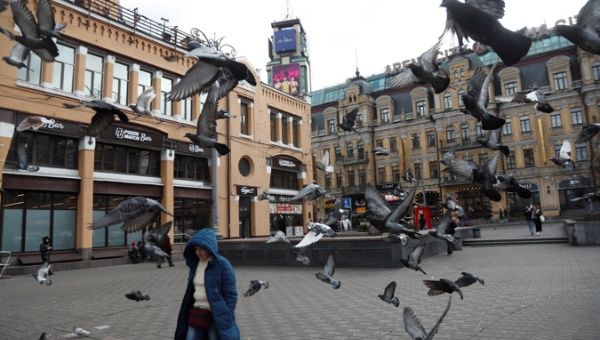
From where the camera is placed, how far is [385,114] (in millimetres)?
Result: 57625

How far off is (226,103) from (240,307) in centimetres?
2092

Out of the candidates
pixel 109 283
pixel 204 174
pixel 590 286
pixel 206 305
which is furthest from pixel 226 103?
pixel 206 305

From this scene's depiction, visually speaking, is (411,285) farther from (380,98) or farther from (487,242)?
(380,98)

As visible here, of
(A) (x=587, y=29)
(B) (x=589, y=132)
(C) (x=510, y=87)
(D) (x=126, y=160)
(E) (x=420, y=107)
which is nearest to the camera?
(A) (x=587, y=29)

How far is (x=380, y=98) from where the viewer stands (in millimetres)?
57656

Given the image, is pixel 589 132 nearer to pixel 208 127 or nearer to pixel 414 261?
pixel 414 261

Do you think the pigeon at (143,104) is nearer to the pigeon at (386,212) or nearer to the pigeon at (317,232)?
the pigeon at (386,212)

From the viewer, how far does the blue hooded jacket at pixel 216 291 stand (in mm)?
4121

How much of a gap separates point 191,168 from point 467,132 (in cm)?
3517

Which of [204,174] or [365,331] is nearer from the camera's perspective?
[365,331]

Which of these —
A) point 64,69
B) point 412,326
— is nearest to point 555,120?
point 64,69

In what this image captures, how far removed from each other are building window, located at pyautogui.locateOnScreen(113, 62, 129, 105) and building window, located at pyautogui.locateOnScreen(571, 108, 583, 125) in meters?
44.3

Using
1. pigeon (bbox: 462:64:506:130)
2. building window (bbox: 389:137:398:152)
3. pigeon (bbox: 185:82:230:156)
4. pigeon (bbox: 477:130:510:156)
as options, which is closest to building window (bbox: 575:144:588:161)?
building window (bbox: 389:137:398:152)

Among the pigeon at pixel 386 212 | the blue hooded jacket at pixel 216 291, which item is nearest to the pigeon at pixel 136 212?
the blue hooded jacket at pixel 216 291
